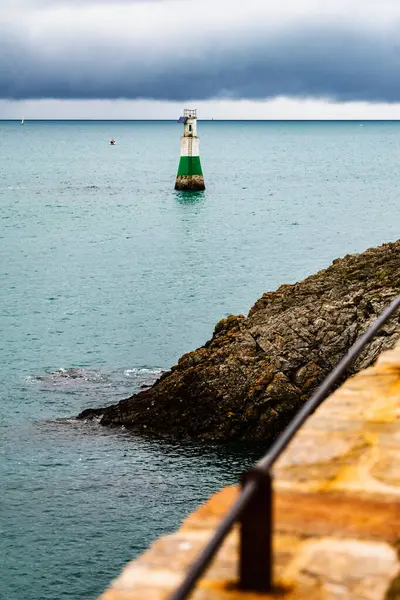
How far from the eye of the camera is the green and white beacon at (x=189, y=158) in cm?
8875

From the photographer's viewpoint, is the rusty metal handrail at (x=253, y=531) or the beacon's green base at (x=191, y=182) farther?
the beacon's green base at (x=191, y=182)

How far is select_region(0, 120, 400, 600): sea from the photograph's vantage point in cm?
1956

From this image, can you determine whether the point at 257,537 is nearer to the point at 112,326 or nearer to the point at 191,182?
the point at 112,326

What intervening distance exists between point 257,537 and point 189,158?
92.0 metres

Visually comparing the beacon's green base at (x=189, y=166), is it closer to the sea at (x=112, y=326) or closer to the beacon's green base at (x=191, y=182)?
the beacon's green base at (x=191, y=182)

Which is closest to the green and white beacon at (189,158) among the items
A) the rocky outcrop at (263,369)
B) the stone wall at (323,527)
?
the rocky outcrop at (263,369)

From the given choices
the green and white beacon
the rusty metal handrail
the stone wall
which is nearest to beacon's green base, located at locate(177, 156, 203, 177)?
the green and white beacon

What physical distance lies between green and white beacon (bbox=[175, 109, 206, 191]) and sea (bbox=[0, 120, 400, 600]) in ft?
5.22

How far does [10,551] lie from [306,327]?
31.4ft

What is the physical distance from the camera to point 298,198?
11069 cm

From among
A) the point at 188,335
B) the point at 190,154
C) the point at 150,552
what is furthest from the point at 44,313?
the point at 190,154

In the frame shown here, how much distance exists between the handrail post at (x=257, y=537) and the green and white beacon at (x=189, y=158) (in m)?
83.5

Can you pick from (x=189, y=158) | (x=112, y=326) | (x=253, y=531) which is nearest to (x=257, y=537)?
(x=253, y=531)

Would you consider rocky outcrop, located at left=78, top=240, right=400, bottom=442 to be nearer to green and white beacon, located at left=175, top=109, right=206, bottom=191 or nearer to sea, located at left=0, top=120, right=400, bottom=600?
sea, located at left=0, top=120, right=400, bottom=600
